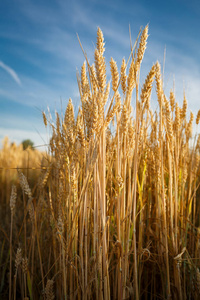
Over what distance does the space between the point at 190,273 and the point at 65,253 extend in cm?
81

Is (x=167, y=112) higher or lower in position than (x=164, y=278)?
higher

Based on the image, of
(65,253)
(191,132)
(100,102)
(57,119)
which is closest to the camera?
(100,102)

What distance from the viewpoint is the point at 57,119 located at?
1421 millimetres

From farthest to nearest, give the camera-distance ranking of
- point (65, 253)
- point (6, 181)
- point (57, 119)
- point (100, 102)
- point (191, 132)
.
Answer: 1. point (6, 181)
2. point (191, 132)
3. point (57, 119)
4. point (65, 253)
5. point (100, 102)

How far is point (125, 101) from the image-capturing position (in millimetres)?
1052

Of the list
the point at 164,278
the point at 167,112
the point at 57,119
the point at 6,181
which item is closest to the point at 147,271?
the point at 164,278

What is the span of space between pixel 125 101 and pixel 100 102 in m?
0.19

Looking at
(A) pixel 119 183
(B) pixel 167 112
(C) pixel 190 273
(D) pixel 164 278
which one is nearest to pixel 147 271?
(D) pixel 164 278

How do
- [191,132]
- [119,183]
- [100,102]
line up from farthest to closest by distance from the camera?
[191,132] → [119,183] → [100,102]

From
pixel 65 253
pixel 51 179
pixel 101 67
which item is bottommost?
pixel 65 253

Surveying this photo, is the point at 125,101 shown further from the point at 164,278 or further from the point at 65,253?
the point at 164,278

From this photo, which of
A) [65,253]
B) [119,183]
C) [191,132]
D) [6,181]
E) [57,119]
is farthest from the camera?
[6,181]

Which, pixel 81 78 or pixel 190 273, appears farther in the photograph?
pixel 190 273

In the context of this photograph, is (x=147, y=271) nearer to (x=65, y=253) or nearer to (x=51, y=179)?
(x=65, y=253)
